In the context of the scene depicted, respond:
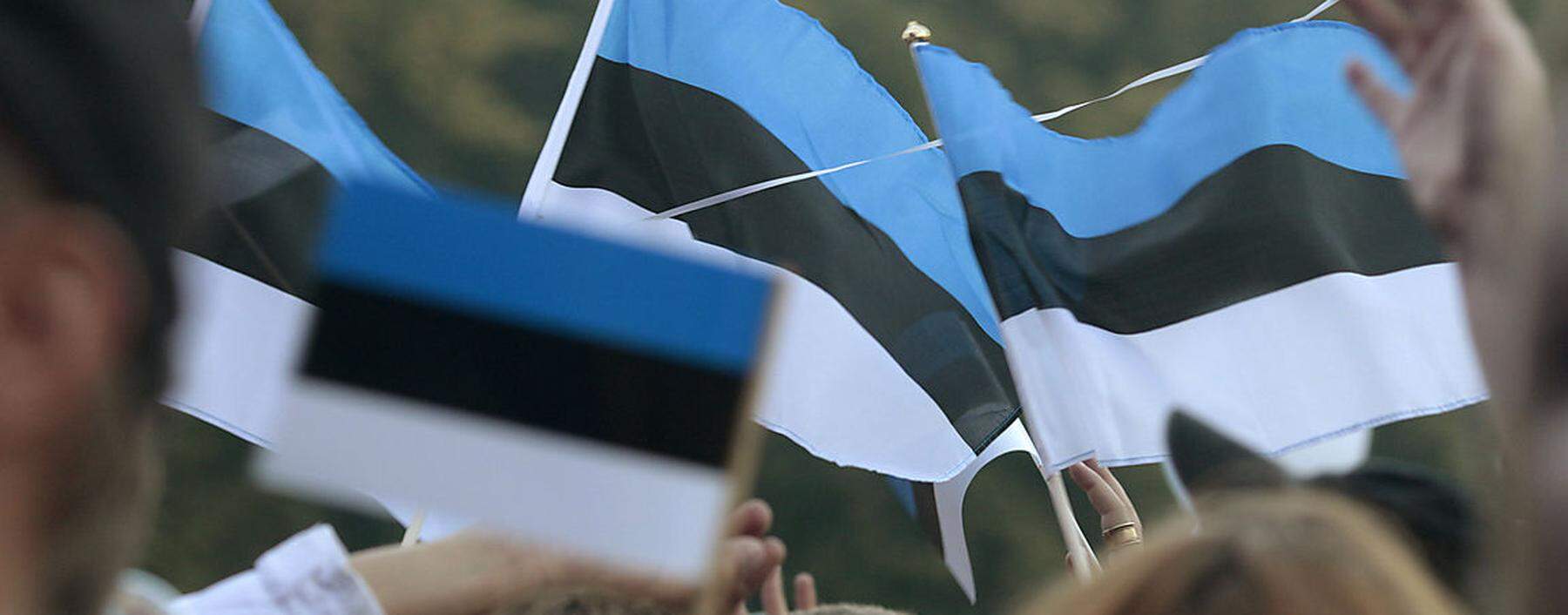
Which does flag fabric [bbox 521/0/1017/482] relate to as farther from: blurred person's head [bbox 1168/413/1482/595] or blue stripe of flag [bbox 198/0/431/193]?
blurred person's head [bbox 1168/413/1482/595]

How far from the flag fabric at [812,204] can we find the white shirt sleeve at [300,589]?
2528 millimetres

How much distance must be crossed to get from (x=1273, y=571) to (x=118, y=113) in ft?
2.30

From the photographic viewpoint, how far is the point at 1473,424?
95cm

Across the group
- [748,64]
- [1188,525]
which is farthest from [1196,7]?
[1188,525]

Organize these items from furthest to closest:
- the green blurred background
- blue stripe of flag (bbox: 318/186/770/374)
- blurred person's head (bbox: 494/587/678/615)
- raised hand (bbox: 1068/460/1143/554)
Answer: the green blurred background
raised hand (bbox: 1068/460/1143/554)
blurred person's head (bbox: 494/587/678/615)
blue stripe of flag (bbox: 318/186/770/374)

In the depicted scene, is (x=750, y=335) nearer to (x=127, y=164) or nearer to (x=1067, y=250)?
(x=127, y=164)

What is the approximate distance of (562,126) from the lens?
3.92 m

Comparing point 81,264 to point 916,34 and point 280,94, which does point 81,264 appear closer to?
point 280,94

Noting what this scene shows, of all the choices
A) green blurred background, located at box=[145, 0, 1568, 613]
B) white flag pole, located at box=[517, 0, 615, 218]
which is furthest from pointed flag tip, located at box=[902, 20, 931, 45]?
green blurred background, located at box=[145, 0, 1568, 613]

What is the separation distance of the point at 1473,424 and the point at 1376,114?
8.3 inches

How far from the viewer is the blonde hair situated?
0.98 meters

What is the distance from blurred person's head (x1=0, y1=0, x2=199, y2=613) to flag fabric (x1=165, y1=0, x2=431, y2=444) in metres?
2.47

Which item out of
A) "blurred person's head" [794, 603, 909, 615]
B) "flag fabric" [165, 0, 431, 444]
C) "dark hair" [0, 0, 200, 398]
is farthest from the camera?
"flag fabric" [165, 0, 431, 444]

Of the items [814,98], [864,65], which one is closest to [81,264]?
[814,98]
